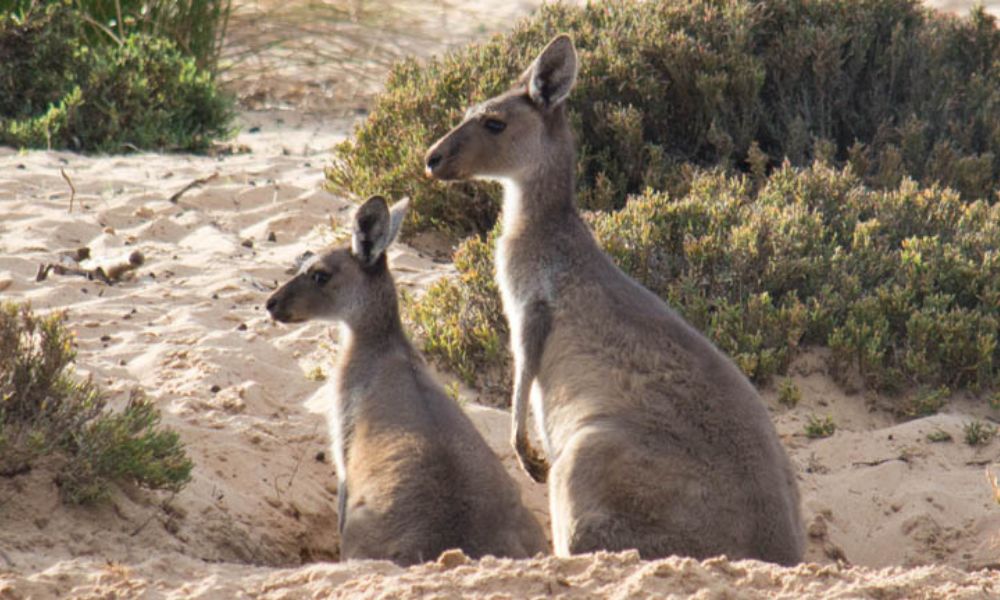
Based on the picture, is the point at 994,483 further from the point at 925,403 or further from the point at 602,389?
the point at 602,389

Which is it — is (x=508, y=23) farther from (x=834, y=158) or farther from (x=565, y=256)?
(x=565, y=256)

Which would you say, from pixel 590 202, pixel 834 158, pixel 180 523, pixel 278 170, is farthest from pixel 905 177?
pixel 180 523

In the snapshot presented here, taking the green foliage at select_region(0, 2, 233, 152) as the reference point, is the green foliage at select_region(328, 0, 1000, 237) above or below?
above

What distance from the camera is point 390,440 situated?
20.6 feet

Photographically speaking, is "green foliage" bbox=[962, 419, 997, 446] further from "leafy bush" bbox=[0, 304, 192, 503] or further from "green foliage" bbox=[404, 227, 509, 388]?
"leafy bush" bbox=[0, 304, 192, 503]

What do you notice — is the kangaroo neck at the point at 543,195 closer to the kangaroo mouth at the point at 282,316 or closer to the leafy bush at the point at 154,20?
the kangaroo mouth at the point at 282,316

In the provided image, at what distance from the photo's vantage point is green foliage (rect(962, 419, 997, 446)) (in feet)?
24.1

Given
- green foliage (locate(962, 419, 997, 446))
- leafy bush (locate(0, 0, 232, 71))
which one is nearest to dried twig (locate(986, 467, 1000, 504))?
green foliage (locate(962, 419, 997, 446))

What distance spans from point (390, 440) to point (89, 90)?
6245mm

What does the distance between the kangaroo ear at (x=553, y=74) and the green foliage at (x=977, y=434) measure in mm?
2594

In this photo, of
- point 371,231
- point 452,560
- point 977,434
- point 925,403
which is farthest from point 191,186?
point 452,560

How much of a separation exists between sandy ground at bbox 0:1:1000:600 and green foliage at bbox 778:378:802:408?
5 centimetres

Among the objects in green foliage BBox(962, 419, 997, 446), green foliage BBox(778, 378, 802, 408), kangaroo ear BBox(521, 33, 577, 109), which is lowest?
green foliage BBox(778, 378, 802, 408)

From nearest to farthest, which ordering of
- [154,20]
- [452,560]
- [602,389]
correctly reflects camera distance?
1. [452,560]
2. [602,389]
3. [154,20]
